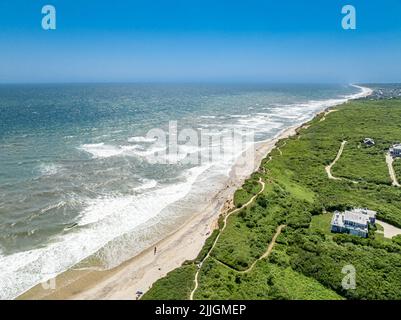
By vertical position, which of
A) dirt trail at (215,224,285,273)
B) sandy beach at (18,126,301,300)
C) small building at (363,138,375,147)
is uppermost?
small building at (363,138,375,147)

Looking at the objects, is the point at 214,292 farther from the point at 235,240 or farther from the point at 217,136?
the point at 217,136

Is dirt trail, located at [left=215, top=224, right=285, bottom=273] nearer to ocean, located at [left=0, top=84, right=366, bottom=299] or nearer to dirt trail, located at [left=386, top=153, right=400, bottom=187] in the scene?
ocean, located at [left=0, top=84, right=366, bottom=299]

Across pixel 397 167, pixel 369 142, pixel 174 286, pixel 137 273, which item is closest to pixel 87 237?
pixel 137 273

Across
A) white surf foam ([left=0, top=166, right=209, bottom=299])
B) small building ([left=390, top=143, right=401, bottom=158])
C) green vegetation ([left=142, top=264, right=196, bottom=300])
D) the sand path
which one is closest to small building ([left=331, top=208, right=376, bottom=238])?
the sand path

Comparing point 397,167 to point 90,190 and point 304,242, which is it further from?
point 90,190

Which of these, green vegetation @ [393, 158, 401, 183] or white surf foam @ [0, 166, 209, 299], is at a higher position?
green vegetation @ [393, 158, 401, 183]
